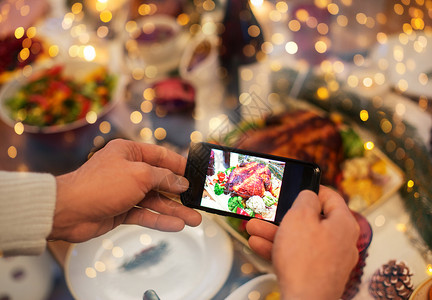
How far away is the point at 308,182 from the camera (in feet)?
1.67

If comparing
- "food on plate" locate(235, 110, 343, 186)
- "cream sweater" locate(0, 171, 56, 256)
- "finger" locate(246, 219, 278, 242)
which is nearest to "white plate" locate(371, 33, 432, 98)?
"food on plate" locate(235, 110, 343, 186)

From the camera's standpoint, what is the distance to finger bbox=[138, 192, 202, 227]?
1.80 feet

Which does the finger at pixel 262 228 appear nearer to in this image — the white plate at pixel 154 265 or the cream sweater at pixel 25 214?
the white plate at pixel 154 265

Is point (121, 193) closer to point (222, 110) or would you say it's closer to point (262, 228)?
point (262, 228)

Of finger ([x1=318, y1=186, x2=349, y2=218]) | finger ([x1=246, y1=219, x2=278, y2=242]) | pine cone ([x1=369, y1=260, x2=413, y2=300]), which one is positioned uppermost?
finger ([x1=318, y1=186, x2=349, y2=218])

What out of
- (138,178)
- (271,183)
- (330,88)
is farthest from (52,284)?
(330,88)

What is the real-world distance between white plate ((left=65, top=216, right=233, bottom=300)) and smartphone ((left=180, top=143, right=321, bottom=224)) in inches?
3.0

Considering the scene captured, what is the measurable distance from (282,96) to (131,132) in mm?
369

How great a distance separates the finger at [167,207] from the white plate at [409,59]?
1.90 ft

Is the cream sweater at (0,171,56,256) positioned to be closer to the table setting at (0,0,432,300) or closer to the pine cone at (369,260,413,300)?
the table setting at (0,0,432,300)

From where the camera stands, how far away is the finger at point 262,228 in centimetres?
51

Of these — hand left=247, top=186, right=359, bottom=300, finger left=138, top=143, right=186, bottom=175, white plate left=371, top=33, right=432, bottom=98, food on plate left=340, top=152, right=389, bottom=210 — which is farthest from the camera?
white plate left=371, top=33, right=432, bottom=98

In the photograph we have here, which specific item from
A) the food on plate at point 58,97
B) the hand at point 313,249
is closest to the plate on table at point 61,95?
the food on plate at point 58,97

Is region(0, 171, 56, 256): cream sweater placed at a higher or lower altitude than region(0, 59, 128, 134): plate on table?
lower
